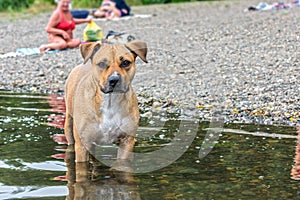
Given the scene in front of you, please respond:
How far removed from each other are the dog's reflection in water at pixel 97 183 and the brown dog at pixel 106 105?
6.6 inches

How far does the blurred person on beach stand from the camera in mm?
24656

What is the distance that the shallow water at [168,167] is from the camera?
5.91 meters

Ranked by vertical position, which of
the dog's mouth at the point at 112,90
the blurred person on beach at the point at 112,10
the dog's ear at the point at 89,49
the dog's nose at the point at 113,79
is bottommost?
the blurred person on beach at the point at 112,10

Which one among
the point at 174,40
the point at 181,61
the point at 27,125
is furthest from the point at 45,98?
the point at 174,40

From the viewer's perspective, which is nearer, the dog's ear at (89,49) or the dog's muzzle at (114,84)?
the dog's muzzle at (114,84)

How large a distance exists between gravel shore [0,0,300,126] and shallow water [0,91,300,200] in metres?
0.94

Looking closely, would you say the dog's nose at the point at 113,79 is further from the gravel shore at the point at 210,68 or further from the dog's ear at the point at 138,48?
the gravel shore at the point at 210,68

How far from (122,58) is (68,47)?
10026 mm

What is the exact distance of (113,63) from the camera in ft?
21.2

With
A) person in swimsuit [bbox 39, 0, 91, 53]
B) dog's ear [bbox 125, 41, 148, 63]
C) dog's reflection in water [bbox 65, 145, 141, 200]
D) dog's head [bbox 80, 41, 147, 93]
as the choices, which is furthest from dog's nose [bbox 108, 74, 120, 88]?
person in swimsuit [bbox 39, 0, 91, 53]

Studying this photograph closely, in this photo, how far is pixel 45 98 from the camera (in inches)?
443

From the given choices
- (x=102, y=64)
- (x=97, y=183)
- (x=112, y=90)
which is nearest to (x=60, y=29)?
(x=102, y=64)

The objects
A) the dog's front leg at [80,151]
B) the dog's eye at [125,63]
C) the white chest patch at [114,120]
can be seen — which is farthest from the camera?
the dog's front leg at [80,151]

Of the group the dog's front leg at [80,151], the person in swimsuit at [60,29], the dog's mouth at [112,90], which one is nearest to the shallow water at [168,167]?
the dog's front leg at [80,151]
